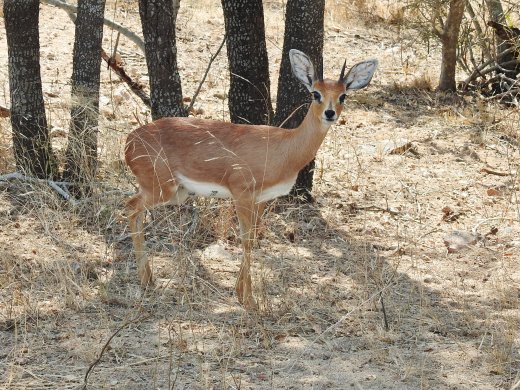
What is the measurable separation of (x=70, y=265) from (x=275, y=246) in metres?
1.57

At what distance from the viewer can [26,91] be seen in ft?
24.3

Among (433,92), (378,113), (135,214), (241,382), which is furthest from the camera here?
(433,92)

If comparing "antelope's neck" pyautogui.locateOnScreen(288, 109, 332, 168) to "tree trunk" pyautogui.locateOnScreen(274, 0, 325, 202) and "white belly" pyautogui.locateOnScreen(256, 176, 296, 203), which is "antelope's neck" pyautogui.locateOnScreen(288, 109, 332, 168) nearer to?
"white belly" pyautogui.locateOnScreen(256, 176, 296, 203)

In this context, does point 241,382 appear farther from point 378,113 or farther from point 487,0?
point 487,0

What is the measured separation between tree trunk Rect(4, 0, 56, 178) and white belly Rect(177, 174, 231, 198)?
182cm

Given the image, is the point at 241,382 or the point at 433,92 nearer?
the point at 241,382

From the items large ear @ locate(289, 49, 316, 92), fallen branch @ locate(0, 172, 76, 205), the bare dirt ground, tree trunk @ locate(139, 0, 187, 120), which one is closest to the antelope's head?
large ear @ locate(289, 49, 316, 92)

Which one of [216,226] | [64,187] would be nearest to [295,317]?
[216,226]

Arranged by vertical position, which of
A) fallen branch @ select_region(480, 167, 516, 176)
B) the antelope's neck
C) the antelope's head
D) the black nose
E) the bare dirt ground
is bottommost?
the bare dirt ground

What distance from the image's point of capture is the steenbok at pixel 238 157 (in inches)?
229

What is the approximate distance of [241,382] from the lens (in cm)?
470

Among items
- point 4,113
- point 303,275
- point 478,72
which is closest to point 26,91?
point 4,113

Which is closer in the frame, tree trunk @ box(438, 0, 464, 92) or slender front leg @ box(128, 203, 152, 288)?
slender front leg @ box(128, 203, 152, 288)

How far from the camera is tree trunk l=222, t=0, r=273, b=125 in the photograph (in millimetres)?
7492
